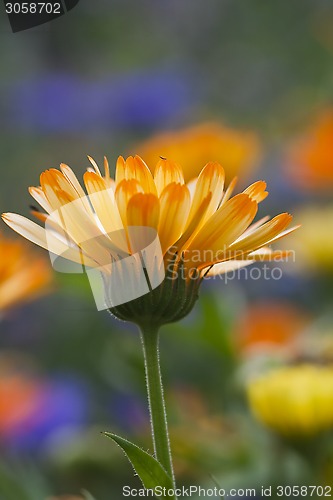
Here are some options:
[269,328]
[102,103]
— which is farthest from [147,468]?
[102,103]

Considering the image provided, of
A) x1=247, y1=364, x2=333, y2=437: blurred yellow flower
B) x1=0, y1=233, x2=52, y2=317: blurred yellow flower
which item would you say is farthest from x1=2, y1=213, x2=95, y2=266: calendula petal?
x1=247, y1=364, x2=333, y2=437: blurred yellow flower

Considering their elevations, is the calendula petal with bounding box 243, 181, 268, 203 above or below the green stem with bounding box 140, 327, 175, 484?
above

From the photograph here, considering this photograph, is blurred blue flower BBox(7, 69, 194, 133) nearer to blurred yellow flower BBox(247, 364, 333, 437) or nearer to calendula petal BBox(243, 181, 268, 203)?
blurred yellow flower BBox(247, 364, 333, 437)

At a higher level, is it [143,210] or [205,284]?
[143,210]

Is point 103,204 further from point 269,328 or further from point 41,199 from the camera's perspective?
point 269,328

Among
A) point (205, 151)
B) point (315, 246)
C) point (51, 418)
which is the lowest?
point (51, 418)

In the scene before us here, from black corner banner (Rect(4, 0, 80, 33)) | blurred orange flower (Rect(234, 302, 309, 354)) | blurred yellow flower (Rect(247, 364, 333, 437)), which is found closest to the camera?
black corner banner (Rect(4, 0, 80, 33))

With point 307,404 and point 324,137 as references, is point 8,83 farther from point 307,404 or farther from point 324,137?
point 307,404
